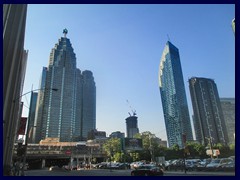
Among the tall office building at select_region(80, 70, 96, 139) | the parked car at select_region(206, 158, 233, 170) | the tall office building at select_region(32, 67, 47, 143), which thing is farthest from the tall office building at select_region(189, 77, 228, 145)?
the tall office building at select_region(80, 70, 96, 139)

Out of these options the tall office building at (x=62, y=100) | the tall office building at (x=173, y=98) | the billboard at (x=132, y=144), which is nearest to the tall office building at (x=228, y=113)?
the tall office building at (x=173, y=98)

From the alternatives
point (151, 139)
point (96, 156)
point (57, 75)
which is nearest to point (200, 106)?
point (151, 139)

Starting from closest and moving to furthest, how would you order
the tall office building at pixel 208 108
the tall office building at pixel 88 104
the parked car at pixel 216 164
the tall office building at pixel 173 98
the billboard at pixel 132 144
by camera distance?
the parked car at pixel 216 164, the billboard at pixel 132 144, the tall office building at pixel 208 108, the tall office building at pixel 173 98, the tall office building at pixel 88 104

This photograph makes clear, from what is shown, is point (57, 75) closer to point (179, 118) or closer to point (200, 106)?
point (179, 118)

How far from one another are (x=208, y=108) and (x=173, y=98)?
33690mm

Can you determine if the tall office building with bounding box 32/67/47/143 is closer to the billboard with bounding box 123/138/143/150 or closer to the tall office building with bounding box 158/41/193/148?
the tall office building with bounding box 158/41/193/148

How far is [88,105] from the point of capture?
541ft

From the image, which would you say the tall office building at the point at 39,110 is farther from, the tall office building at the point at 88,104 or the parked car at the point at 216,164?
the parked car at the point at 216,164

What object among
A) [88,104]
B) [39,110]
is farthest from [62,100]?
[88,104]

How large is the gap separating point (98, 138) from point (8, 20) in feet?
378

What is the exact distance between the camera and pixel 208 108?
90750mm

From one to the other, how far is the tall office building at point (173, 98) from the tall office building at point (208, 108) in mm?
9773

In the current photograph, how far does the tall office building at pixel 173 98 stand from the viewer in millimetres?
113938

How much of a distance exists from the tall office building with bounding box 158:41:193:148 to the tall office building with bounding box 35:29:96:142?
163 ft
